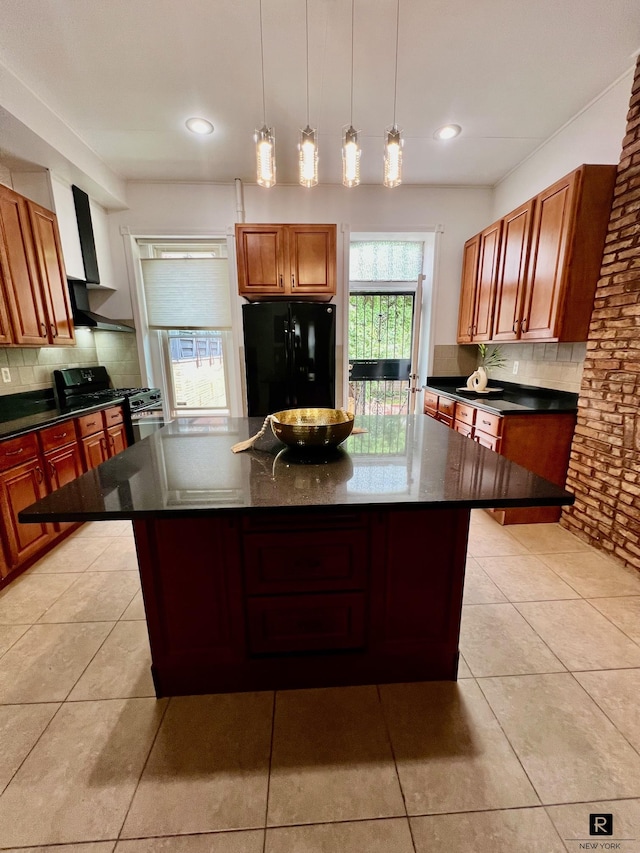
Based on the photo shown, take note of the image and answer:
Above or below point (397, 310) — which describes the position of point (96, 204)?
above

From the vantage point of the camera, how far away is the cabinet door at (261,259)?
10.9 feet

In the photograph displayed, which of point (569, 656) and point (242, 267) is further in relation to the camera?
point (242, 267)

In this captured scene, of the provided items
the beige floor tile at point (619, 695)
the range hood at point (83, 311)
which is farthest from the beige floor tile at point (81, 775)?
the range hood at point (83, 311)

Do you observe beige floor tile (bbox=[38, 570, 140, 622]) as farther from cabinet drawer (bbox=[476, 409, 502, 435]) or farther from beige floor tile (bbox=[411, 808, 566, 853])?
cabinet drawer (bbox=[476, 409, 502, 435])

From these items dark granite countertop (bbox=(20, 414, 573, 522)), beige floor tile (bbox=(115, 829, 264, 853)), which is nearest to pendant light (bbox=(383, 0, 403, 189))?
dark granite countertop (bbox=(20, 414, 573, 522))

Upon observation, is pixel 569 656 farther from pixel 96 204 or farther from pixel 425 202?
pixel 96 204

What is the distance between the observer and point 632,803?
3.49 ft

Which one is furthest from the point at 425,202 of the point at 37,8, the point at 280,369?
the point at 37,8

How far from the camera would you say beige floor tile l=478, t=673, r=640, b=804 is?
3.64 feet

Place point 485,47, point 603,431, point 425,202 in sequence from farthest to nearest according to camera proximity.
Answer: point 425,202 < point 603,431 < point 485,47

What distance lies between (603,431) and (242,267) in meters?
3.28

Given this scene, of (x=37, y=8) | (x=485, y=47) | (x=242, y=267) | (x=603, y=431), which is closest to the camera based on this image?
(x=37, y=8)

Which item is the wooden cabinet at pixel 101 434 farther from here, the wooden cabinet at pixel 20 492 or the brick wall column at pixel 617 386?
the brick wall column at pixel 617 386

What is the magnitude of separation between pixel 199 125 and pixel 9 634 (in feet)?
11.5
